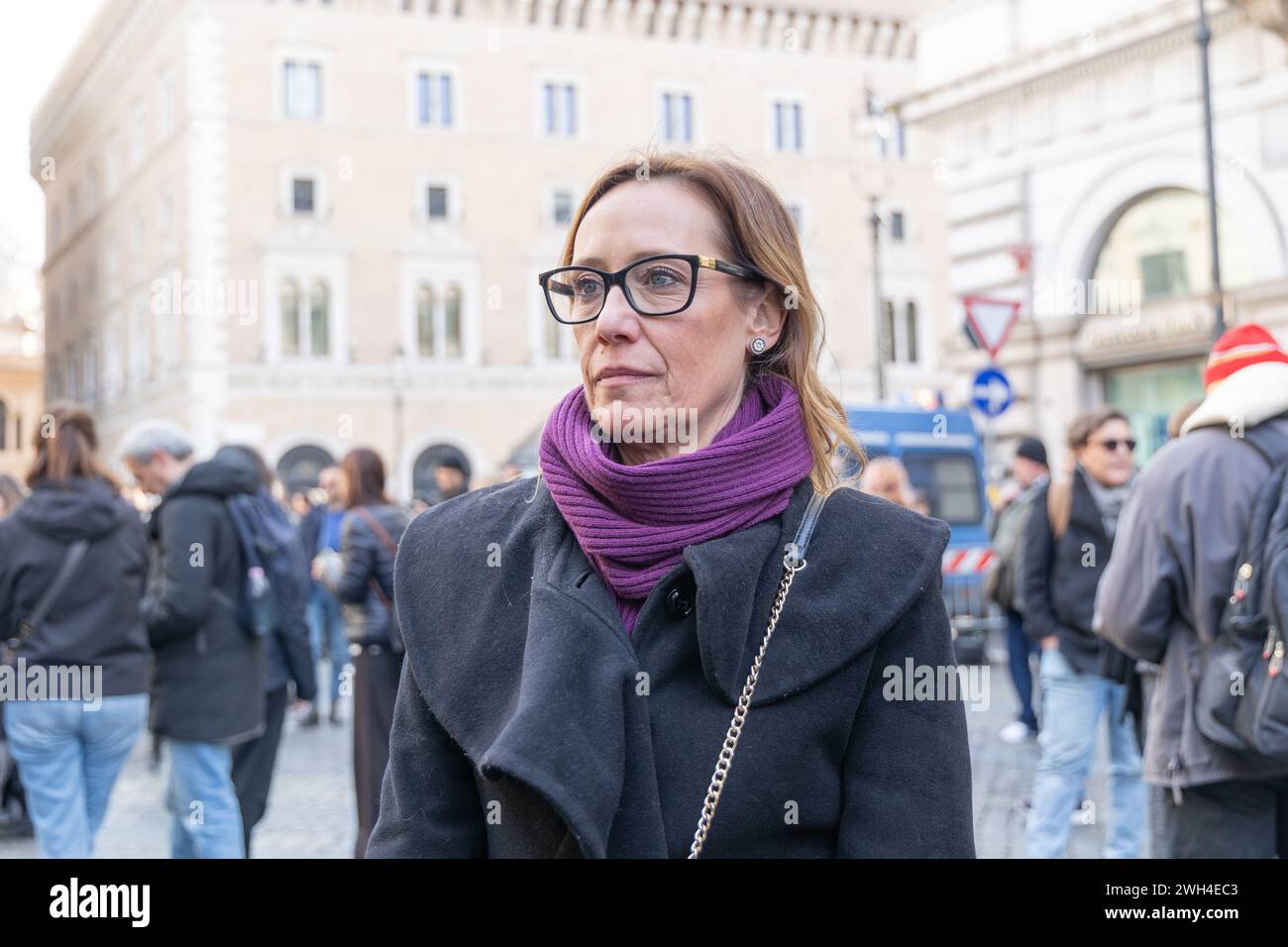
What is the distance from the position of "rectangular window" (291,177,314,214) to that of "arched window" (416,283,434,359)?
11.5ft

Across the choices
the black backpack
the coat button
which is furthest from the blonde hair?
the black backpack

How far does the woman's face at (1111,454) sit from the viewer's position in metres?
6.52

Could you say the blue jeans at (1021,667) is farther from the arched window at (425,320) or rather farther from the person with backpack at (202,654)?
the arched window at (425,320)

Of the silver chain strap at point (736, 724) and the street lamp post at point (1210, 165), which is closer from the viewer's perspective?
the silver chain strap at point (736, 724)

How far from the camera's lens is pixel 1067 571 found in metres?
6.45

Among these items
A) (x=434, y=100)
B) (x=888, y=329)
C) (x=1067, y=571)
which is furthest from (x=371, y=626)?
(x=888, y=329)

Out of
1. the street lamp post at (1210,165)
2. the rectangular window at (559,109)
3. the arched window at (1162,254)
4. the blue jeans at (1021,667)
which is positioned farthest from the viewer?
the rectangular window at (559,109)

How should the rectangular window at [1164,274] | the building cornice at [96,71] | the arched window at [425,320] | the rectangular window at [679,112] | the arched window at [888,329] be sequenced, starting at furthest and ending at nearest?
the arched window at [888,329]
the rectangular window at [679,112]
the building cornice at [96,71]
the arched window at [425,320]
the rectangular window at [1164,274]

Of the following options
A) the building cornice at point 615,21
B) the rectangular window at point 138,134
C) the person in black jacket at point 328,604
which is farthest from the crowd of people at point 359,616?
the rectangular window at point 138,134

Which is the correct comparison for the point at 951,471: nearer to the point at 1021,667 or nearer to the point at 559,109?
the point at 1021,667

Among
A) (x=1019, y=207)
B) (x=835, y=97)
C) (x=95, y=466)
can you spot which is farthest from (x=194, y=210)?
(x=95, y=466)

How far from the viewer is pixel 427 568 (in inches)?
80.8

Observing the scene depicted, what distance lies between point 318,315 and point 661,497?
35.4 metres

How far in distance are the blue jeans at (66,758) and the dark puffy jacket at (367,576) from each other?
1.13m
